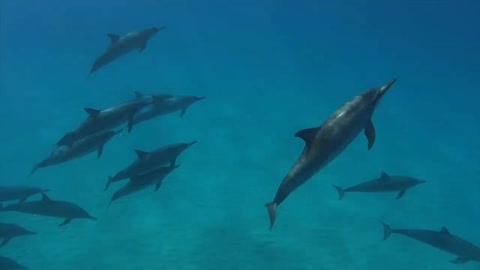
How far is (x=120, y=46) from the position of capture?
28.5 ft

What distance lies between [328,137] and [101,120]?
157 inches

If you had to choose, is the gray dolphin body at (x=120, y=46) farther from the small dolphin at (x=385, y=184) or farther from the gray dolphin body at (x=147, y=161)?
the small dolphin at (x=385, y=184)

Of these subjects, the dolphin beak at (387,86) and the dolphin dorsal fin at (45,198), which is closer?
the dolphin beak at (387,86)

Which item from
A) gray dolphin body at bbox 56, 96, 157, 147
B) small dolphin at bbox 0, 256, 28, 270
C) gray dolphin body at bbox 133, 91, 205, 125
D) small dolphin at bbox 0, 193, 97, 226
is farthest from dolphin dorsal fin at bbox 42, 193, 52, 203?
gray dolphin body at bbox 133, 91, 205, 125

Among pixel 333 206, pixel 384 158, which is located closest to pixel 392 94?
pixel 384 158

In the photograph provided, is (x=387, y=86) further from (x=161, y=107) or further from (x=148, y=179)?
(x=161, y=107)

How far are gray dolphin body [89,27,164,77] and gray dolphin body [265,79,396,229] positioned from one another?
5.60 metres

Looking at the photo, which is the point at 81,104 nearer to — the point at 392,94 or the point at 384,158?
the point at 384,158

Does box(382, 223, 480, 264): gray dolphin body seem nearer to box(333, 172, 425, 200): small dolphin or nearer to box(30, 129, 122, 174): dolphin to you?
box(333, 172, 425, 200): small dolphin

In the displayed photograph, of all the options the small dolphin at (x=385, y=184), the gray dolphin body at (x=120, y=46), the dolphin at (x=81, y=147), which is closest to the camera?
the dolphin at (x=81, y=147)

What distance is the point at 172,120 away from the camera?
1906cm

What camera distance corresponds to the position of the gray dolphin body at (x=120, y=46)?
8648 millimetres

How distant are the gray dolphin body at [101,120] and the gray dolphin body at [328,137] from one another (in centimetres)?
376

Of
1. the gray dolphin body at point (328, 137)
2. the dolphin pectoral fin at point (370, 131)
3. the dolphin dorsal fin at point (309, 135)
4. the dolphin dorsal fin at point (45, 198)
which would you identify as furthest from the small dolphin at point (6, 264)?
the dolphin pectoral fin at point (370, 131)
